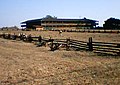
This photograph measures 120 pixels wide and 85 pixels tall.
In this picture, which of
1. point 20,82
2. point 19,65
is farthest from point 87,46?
point 20,82

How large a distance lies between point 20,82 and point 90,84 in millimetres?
3658

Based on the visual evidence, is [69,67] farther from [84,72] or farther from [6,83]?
[6,83]

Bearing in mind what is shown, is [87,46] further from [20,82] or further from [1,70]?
[20,82]

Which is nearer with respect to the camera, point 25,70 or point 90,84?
point 90,84

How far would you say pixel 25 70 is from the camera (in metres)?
17.5

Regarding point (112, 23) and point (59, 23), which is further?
point (59, 23)

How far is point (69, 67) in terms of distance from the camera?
18.0m

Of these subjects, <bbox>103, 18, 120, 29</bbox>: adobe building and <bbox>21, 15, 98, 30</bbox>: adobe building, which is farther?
<bbox>21, 15, 98, 30</bbox>: adobe building

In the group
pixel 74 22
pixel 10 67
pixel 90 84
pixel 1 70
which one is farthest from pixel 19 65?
pixel 74 22

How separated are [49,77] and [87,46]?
48.5 ft

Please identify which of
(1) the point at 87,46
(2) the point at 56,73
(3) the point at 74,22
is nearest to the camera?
(2) the point at 56,73

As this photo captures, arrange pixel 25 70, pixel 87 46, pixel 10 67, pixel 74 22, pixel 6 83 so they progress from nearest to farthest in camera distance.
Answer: pixel 6 83
pixel 25 70
pixel 10 67
pixel 87 46
pixel 74 22

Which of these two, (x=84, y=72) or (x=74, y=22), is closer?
(x=84, y=72)

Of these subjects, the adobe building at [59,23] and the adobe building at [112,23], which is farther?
the adobe building at [59,23]
